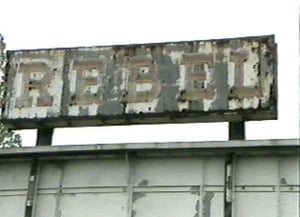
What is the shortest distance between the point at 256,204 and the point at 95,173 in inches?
134

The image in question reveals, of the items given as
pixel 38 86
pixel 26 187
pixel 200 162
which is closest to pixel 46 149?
pixel 26 187

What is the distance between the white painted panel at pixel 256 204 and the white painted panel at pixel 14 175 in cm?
449

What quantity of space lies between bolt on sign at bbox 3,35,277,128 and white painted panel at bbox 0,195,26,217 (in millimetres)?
1917

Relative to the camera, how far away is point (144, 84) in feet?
49.6

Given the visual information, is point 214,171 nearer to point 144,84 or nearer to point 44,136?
point 144,84

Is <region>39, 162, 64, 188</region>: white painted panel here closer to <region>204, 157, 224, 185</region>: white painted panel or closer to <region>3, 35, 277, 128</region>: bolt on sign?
<region>3, 35, 277, 128</region>: bolt on sign

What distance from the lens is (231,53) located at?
14961mm

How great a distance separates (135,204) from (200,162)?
1542 mm

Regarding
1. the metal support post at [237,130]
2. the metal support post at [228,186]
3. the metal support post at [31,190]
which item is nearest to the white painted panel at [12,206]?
the metal support post at [31,190]

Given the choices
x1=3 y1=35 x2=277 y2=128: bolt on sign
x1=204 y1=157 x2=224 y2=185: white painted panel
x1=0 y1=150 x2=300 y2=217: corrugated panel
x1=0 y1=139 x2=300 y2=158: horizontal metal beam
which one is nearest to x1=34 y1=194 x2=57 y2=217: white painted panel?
x1=0 y1=150 x2=300 y2=217: corrugated panel

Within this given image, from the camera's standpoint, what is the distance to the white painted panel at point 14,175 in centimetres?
1441

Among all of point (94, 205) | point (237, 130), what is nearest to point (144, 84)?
point (237, 130)

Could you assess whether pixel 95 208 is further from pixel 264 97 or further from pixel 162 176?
pixel 264 97

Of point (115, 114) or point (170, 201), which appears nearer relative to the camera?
point (170, 201)
